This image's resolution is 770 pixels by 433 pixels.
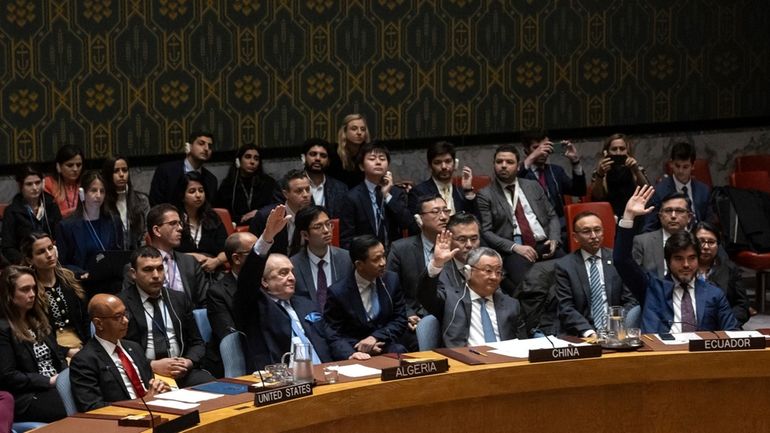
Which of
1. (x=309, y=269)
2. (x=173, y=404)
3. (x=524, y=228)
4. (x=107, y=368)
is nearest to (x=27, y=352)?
(x=107, y=368)

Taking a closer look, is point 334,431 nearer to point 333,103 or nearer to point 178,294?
point 178,294

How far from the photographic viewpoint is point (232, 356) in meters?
6.21

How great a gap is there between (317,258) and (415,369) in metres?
2.12

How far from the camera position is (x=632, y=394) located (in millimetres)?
5832

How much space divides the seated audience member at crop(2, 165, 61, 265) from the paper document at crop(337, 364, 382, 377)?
300 centimetres

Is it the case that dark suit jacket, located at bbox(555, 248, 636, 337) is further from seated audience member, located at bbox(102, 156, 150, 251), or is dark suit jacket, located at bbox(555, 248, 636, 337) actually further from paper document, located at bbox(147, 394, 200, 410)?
paper document, located at bbox(147, 394, 200, 410)

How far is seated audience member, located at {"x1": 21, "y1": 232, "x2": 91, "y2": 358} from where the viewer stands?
272 inches

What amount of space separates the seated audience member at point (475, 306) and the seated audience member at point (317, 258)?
2.90ft

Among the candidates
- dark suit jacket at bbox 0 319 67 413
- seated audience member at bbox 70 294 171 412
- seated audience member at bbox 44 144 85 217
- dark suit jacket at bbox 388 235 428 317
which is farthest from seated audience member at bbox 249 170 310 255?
seated audience member at bbox 70 294 171 412

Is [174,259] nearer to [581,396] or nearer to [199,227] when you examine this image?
[199,227]

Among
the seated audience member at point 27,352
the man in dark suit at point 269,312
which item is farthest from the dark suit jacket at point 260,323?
the seated audience member at point 27,352

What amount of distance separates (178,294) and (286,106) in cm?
346

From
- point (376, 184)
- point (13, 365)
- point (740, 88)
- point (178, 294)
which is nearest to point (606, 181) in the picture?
point (376, 184)

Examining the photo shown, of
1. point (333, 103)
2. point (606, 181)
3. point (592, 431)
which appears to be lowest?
point (592, 431)
